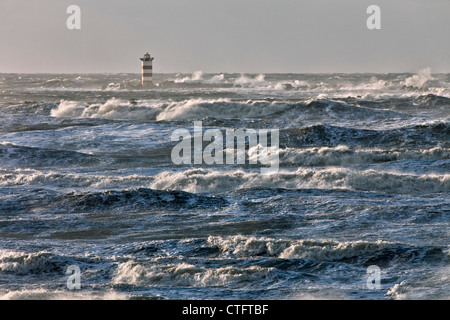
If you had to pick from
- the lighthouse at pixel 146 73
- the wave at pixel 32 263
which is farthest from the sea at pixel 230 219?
the lighthouse at pixel 146 73

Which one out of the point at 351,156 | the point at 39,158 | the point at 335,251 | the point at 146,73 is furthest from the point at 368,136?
the point at 146,73

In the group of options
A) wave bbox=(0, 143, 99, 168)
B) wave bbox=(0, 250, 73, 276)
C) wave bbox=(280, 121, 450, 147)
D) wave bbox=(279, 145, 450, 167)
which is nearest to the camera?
wave bbox=(0, 250, 73, 276)

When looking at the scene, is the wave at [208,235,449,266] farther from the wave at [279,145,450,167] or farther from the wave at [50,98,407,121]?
the wave at [50,98,407,121]

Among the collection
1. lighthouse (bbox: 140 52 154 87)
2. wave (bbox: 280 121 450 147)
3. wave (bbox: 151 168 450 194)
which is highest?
lighthouse (bbox: 140 52 154 87)

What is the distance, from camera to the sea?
9.70m

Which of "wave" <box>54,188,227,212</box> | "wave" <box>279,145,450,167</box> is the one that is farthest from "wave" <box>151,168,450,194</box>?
"wave" <box>279,145,450,167</box>

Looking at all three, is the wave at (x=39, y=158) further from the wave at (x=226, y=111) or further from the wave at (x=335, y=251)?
the wave at (x=226, y=111)

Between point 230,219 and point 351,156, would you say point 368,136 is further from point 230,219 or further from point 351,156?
point 230,219

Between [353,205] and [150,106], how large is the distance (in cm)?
2981

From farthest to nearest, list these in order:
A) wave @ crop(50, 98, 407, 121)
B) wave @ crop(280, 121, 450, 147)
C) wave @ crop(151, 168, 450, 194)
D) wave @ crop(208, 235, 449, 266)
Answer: wave @ crop(50, 98, 407, 121), wave @ crop(280, 121, 450, 147), wave @ crop(151, 168, 450, 194), wave @ crop(208, 235, 449, 266)

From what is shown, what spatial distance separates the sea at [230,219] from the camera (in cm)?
970

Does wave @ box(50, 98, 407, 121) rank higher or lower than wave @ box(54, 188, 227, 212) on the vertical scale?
higher

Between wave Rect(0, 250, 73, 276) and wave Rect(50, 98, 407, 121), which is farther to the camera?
wave Rect(50, 98, 407, 121)
